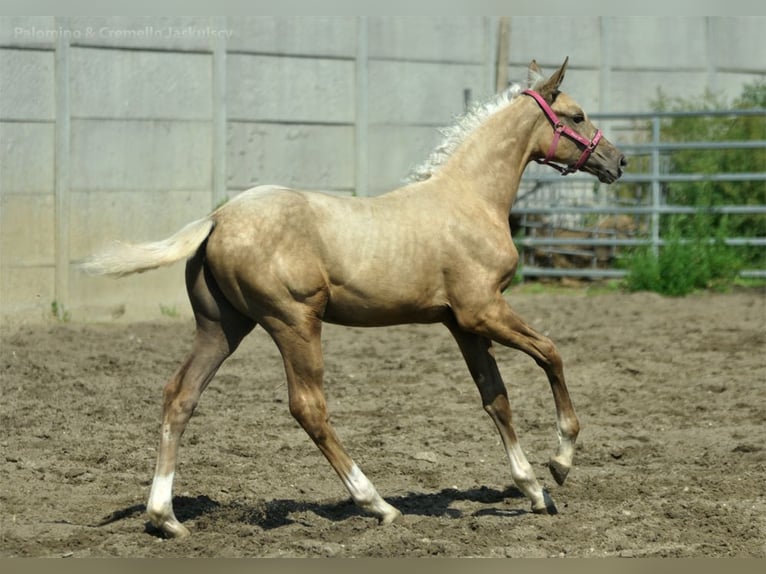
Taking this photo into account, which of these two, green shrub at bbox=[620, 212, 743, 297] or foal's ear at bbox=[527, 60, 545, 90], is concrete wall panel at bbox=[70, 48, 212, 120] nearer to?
green shrub at bbox=[620, 212, 743, 297]

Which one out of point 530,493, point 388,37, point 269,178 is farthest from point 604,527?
point 388,37

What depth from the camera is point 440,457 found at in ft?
22.5

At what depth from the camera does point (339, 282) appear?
17.6ft

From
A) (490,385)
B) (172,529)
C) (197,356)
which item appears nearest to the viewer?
(172,529)

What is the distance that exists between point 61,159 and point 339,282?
6479mm

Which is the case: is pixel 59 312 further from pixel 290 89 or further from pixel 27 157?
pixel 290 89

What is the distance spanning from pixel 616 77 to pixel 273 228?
417 inches

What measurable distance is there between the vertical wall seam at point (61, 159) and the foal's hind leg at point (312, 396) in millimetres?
6334

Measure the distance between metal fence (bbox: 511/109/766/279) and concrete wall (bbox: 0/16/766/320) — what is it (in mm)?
1724

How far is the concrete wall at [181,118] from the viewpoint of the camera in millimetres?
10945

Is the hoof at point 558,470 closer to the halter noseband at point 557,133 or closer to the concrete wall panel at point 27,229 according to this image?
the halter noseband at point 557,133

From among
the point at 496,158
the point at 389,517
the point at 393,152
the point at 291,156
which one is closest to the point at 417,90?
the point at 393,152

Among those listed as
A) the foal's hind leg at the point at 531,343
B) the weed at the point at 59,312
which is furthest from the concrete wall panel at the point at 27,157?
the foal's hind leg at the point at 531,343

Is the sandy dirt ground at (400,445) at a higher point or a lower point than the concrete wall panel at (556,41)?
lower
